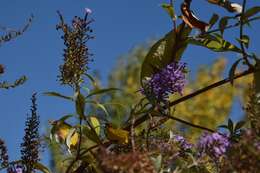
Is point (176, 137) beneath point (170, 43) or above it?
beneath

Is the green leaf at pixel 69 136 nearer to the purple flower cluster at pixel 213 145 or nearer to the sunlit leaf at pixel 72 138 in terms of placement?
the sunlit leaf at pixel 72 138

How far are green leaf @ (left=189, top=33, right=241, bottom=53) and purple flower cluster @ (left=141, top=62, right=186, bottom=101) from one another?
0.11m

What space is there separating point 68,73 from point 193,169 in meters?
0.19

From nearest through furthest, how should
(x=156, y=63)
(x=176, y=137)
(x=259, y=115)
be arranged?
(x=259, y=115), (x=176, y=137), (x=156, y=63)

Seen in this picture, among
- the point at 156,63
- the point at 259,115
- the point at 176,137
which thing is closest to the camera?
the point at 259,115

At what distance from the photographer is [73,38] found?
0.68m

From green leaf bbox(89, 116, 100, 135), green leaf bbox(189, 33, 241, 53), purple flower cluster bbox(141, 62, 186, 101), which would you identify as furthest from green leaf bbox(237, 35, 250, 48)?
green leaf bbox(89, 116, 100, 135)

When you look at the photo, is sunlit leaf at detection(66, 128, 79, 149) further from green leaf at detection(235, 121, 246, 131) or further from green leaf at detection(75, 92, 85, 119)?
green leaf at detection(235, 121, 246, 131)

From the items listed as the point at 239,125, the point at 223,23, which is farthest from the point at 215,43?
the point at 239,125

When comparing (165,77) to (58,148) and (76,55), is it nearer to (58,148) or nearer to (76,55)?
(76,55)

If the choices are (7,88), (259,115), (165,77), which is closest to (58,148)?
(7,88)

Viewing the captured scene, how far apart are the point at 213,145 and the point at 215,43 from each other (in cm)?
29

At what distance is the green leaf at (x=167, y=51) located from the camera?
2.76 ft

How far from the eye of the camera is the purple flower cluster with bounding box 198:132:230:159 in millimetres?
584
